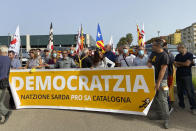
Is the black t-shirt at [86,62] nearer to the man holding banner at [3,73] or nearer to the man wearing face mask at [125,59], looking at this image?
the man wearing face mask at [125,59]

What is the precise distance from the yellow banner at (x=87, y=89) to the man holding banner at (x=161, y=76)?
0.76 feet

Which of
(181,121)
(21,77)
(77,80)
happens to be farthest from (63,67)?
(181,121)

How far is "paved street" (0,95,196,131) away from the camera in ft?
12.8

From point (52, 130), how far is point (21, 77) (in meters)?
2.28

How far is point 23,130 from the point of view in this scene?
3.88m

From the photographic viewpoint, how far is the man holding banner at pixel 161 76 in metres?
3.89

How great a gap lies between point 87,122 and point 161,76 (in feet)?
6.37

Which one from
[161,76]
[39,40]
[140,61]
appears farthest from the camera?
[39,40]

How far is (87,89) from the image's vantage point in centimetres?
501

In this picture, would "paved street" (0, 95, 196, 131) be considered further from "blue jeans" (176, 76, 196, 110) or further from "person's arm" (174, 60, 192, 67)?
"person's arm" (174, 60, 192, 67)

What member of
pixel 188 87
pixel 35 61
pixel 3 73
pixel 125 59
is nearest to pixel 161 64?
pixel 188 87

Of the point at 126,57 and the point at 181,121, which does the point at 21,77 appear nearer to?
the point at 126,57

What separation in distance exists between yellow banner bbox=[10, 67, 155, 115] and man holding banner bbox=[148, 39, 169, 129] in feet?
0.76

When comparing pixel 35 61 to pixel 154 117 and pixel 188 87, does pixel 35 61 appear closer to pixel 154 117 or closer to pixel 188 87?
pixel 154 117
